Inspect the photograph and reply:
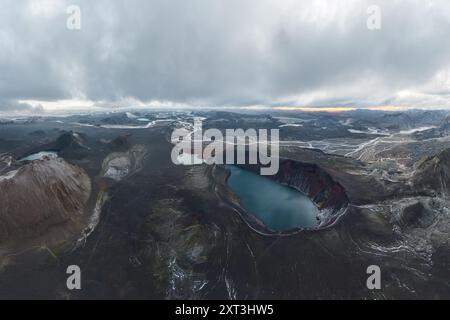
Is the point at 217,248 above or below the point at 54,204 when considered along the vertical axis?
below

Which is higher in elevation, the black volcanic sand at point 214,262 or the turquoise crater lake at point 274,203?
the turquoise crater lake at point 274,203

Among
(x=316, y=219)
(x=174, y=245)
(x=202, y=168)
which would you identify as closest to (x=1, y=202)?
(x=174, y=245)

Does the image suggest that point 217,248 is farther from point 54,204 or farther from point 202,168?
point 202,168

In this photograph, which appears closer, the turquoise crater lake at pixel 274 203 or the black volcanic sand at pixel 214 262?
the black volcanic sand at pixel 214 262

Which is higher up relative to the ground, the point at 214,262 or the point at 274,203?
the point at 274,203

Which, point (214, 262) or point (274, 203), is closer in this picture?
point (214, 262)
